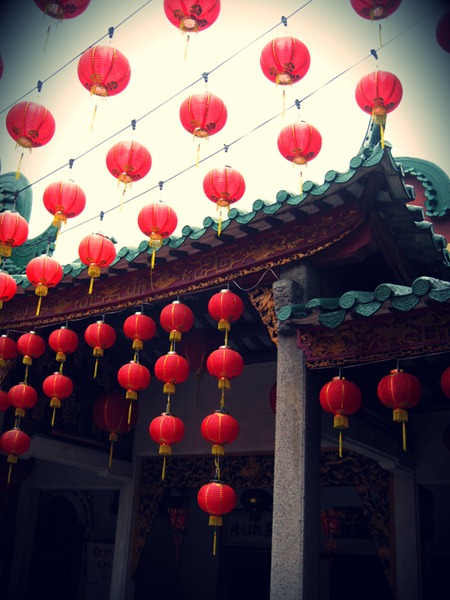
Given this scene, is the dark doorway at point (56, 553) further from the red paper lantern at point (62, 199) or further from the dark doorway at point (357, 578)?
the red paper lantern at point (62, 199)

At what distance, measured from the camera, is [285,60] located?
23.6 feet

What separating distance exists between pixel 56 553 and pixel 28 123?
967 centimetres

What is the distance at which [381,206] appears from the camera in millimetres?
7176

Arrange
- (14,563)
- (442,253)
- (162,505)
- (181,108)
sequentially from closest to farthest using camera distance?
(181,108) → (442,253) → (14,563) → (162,505)

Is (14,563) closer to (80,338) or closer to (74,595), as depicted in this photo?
(74,595)

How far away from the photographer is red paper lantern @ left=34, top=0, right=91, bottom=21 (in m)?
6.41

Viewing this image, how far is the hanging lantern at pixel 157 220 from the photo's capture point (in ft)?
26.3

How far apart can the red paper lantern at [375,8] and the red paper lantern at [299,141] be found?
1497mm

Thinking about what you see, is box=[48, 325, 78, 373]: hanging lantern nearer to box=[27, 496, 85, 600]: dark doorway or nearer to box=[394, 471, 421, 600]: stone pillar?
box=[394, 471, 421, 600]: stone pillar

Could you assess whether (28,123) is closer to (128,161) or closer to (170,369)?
(128,161)

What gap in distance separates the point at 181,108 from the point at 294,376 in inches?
137

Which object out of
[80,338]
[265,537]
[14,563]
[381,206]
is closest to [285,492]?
[381,206]

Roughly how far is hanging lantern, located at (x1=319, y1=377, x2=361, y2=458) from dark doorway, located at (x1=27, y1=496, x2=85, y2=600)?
9.07m

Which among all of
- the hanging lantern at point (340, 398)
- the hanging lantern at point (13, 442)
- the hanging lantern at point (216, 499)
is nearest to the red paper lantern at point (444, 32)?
the hanging lantern at point (340, 398)
